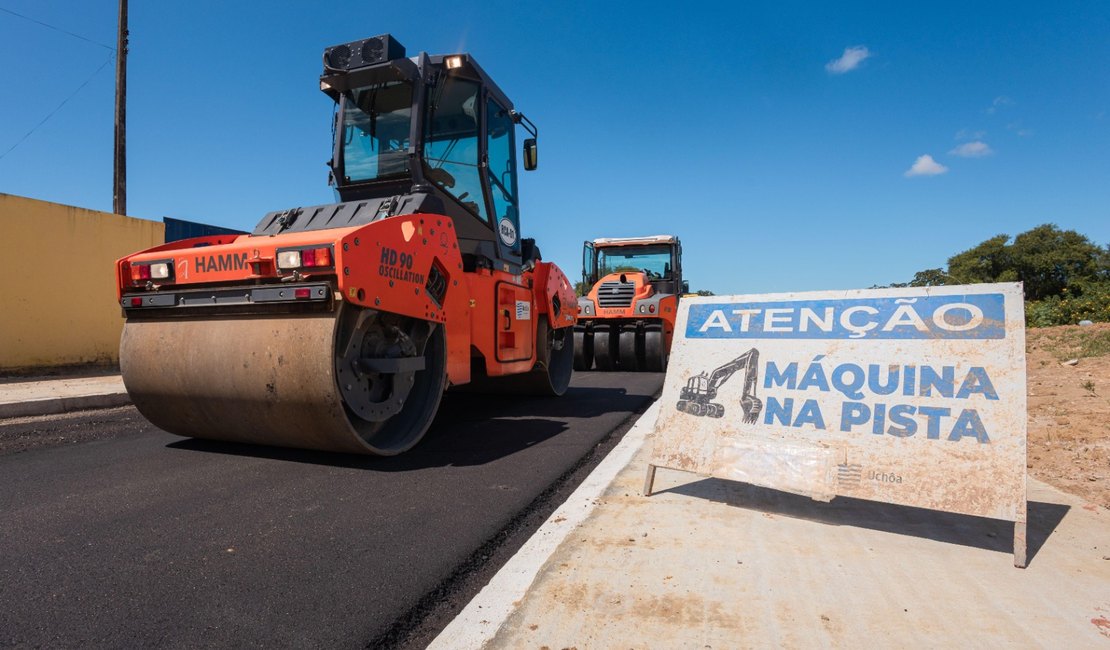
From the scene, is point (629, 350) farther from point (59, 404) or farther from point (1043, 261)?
point (1043, 261)

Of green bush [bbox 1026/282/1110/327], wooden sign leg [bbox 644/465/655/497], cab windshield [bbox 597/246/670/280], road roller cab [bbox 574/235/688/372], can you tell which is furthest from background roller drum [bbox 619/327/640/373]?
green bush [bbox 1026/282/1110/327]

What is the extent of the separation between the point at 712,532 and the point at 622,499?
1.99 feet

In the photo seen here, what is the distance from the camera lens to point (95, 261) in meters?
9.78

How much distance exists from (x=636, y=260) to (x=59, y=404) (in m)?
10.2

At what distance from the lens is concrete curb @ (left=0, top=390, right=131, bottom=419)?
5.91m

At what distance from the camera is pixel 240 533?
2.72 m

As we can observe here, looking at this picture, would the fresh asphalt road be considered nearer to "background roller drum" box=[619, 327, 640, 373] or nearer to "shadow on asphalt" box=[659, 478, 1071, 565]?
"shadow on asphalt" box=[659, 478, 1071, 565]

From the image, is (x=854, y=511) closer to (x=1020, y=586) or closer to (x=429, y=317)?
(x=1020, y=586)

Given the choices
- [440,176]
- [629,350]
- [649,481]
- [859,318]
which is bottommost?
[649,481]

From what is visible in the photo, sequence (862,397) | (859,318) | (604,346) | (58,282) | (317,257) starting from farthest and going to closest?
(604,346) → (58,282) → (317,257) → (859,318) → (862,397)

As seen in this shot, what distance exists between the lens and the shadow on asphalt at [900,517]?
270 cm

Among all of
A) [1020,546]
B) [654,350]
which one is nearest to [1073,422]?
[1020,546]

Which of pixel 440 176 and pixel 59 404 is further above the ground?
pixel 440 176

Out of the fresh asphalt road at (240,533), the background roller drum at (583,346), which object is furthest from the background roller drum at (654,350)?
the fresh asphalt road at (240,533)
